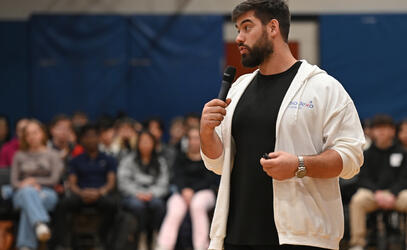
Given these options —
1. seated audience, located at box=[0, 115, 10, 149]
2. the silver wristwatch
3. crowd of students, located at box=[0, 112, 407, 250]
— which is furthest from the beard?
seated audience, located at box=[0, 115, 10, 149]

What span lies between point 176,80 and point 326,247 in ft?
30.0

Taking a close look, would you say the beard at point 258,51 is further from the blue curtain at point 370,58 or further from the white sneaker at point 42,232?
the blue curtain at point 370,58

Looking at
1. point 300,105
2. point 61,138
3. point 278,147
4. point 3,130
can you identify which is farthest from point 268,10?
point 3,130

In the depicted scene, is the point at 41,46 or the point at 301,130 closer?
the point at 301,130

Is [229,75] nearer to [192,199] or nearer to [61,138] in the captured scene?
[192,199]

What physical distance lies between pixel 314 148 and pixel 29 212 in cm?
476

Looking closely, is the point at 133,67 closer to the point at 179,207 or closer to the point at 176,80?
the point at 176,80

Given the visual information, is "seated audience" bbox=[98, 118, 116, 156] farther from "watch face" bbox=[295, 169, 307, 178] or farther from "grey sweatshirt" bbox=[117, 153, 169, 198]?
"watch face" bbox=[295, 169, 307, 178]

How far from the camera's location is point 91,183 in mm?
7160

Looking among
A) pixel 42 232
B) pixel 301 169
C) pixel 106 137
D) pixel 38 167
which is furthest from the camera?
pixel 106 137

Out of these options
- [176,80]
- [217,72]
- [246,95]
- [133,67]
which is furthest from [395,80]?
[246,95]

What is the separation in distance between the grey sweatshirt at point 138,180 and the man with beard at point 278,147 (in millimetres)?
4519

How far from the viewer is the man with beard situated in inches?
99.3

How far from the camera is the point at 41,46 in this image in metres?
11.6
